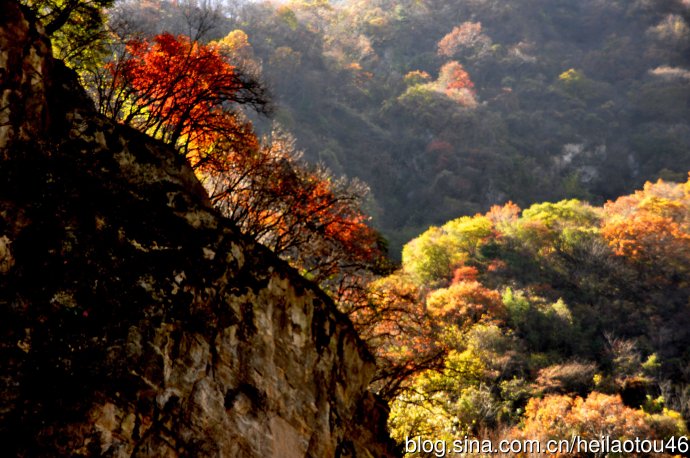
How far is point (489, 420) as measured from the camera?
3108 centimetres

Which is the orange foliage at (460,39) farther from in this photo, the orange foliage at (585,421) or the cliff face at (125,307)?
the cliff face at (125,307)

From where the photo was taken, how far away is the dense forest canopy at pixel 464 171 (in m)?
17.5

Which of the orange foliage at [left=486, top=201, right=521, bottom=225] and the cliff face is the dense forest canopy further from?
the cliff face

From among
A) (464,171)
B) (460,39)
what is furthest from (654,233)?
(460,39)

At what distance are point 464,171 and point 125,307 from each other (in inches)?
3271

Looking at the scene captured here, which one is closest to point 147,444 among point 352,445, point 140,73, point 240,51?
point 352,445

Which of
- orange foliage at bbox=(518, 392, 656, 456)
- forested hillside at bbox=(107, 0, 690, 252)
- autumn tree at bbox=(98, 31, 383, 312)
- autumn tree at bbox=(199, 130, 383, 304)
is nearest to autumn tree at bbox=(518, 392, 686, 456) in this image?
orange foliage at bbox=(518, 392, 656, 456)

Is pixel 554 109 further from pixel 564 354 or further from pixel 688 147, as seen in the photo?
pixel 564 354

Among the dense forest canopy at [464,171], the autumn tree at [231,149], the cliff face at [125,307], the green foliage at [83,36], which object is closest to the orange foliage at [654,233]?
the dense forest canopy at [464,171]

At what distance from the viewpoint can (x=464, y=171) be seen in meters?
85.6

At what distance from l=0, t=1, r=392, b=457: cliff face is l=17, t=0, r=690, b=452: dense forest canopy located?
3.30 m

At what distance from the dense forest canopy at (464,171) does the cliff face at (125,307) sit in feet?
10.8

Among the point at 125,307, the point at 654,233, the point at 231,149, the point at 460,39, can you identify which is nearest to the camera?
the point at 125,307

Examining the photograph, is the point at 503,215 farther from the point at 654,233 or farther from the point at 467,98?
the point at 467,98
